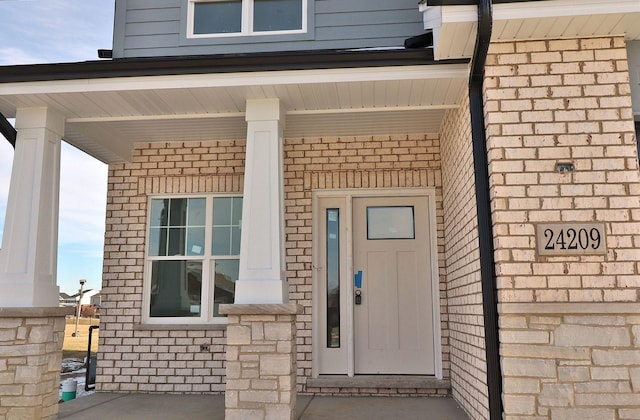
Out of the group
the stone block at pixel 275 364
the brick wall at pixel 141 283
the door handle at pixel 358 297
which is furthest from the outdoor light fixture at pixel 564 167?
the brick wall at pixel 141 283

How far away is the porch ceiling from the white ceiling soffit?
398mm

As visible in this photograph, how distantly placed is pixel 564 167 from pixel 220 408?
12.6 ft

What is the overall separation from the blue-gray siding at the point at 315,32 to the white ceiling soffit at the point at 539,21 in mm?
1697

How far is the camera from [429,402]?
5.28 m

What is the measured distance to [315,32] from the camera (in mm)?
5684

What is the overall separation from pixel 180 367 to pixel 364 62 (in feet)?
13.0

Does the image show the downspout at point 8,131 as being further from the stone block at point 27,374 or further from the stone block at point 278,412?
the stone block at point 278,412

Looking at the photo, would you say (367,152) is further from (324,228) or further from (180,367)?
(180,367)

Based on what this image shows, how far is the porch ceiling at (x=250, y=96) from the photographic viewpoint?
14.1 feet

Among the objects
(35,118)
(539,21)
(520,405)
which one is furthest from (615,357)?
(35,118)

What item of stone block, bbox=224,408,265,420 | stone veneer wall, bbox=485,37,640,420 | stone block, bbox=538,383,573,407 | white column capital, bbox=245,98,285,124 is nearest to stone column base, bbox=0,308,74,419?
stone block, bbox=224,408,265,420

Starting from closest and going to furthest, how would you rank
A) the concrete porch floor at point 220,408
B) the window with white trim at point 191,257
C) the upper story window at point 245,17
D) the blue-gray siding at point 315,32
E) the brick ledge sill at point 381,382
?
1. the concrete porch floor at point 220,408
2. the brick ledge sill at point 381,382
3. the blue-gray siding at point 315,32
4. the upper story window at point 245,17
5. the window with white trim at point 191,257

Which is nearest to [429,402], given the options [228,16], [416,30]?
[416,30]

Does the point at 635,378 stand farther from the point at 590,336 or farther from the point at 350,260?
the point at 350,260
